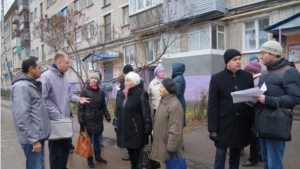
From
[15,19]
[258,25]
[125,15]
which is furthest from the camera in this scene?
[15,19]

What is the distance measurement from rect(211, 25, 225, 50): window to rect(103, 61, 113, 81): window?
942cm

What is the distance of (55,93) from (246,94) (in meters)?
2.64

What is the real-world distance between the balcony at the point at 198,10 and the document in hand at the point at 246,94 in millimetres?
8976

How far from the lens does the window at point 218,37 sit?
12008mm

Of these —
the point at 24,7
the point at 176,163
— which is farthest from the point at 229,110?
the point at 24,7

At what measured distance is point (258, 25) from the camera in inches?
432

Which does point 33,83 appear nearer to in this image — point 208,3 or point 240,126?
point 240,126

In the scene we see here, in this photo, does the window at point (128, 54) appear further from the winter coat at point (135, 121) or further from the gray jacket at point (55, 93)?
the winter coat at point (135, 121)

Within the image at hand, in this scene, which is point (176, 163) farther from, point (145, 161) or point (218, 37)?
point (218, 37)

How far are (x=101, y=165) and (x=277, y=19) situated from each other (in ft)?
30.6

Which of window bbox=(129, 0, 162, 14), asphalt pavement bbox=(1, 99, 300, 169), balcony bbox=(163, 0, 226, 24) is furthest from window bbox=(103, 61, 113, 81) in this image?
asphalt pavement bbox=(1, 99, 300, 169)

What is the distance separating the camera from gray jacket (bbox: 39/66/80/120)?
11.4 feet

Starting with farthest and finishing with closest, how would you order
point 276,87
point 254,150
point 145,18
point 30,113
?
1. point 145,18
2. point 254,150
3. point 30,113
4. point 276,87

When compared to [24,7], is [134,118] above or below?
below
